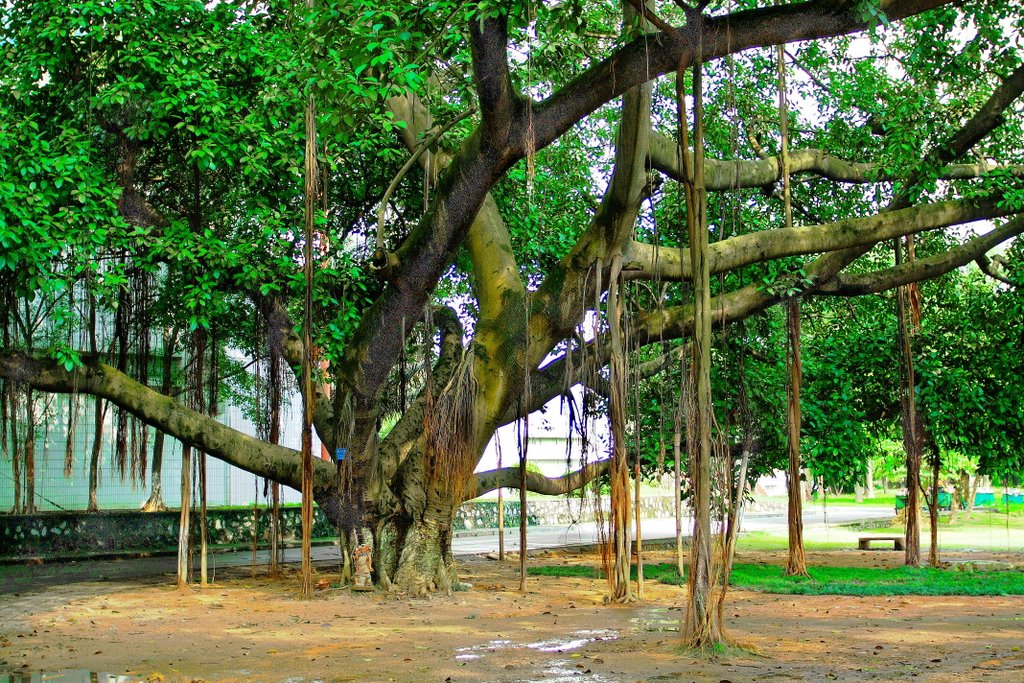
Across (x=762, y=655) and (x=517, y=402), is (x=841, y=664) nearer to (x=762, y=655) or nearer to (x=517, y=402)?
(x=762, y=655)

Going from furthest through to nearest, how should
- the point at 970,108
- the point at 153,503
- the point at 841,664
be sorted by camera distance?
the point at 153,503, the point at 970,108, the point at 841,664

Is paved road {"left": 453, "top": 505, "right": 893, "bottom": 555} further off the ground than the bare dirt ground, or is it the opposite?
the bare dirt ground

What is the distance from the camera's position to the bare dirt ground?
6.96 metres

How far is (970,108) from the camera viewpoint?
13969 mm

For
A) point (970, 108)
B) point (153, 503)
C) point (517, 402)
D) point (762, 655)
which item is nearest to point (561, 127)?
point (517, 402)

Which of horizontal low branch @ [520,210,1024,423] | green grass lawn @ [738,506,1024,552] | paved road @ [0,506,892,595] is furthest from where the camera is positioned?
green grass lawn @ [738,506,1024,552]

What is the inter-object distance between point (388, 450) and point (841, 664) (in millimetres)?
7131

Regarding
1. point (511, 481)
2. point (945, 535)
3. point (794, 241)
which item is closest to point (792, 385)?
point (794, 241)

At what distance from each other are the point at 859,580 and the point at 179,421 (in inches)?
361

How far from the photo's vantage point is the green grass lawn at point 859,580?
1216 cm

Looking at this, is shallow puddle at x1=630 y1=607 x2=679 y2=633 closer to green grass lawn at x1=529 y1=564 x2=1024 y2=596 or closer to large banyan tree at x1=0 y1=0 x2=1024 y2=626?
large banyan tree at x1=0 y1=0 x2=1024 y2=626

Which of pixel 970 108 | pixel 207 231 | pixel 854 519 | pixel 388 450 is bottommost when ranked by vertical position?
pixel 854 519

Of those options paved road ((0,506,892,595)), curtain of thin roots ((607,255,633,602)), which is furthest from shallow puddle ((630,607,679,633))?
paved road ((0,506,892,595))

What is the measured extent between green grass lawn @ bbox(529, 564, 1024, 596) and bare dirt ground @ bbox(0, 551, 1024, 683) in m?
0.53
